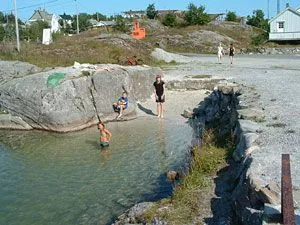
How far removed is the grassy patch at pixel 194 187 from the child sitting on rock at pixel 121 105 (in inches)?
349

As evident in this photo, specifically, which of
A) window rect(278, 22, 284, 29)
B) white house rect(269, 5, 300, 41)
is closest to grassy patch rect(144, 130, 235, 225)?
white house rect(269, 5, 300, 41)

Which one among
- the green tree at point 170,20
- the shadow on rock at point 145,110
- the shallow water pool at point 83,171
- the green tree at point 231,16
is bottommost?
the shallow water pool at point 83,171

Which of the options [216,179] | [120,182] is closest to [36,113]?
[120,182]

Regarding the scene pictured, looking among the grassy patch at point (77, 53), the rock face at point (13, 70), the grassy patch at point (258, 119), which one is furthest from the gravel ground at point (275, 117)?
the rock face at point (13, 70)

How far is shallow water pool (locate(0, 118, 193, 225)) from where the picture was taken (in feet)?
34.4

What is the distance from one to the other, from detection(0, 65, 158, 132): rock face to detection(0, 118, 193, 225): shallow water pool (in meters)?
0.89

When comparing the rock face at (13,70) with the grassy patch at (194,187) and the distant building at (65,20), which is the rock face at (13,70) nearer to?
the grassy patch at (194,187)

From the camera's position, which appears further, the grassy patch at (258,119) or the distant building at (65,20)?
the distant building at (65,20)

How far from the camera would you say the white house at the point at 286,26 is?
59562 millimetres

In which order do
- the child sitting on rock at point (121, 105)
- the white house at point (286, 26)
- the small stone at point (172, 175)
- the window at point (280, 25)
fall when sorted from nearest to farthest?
the small stone at point (172, 175) < the child sitting on rock at point (121, 105) < the white house at point (286, 26) < the window at point (280, 25)

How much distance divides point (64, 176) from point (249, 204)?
23.2ft

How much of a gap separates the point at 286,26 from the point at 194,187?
181 ft

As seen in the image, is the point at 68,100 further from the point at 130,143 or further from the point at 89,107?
the point at 130,143

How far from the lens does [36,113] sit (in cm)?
2005
